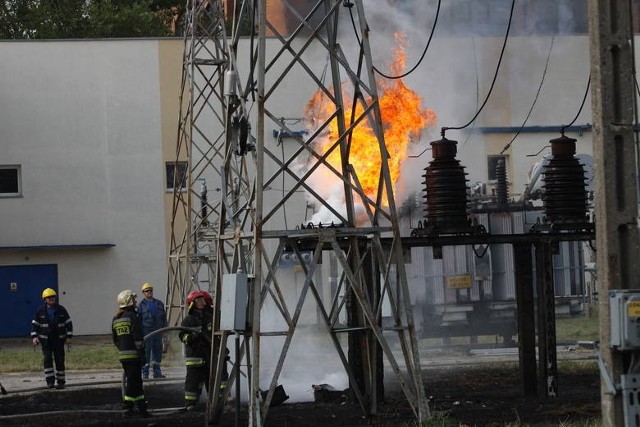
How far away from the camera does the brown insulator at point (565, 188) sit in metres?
17.6

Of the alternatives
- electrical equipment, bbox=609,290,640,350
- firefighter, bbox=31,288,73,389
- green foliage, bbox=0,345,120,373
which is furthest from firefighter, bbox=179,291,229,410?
green foliage, bbox=0,345,120,373

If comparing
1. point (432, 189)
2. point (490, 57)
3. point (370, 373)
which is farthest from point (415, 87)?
point (370, 373)

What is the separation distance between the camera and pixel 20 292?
37.8 m

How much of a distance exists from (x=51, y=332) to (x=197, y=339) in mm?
5377

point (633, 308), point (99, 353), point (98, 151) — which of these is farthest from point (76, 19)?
point (633, 308)

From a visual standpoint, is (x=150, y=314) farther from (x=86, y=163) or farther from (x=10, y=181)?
(x=10, y=181)

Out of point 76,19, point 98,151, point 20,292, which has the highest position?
point 76,19

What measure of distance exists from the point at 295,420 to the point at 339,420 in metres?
0.56

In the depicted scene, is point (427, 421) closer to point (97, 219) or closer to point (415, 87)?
point (415, 87)

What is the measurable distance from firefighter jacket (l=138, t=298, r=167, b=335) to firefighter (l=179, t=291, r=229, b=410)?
5.96 m

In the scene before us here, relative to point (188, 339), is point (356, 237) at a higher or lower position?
higher

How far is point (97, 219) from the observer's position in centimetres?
3778

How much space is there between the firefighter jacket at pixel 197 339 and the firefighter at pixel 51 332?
494cm

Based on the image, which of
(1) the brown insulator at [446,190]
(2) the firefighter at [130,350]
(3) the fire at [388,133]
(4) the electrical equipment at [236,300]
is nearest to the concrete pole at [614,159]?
(4) the electrical equipment at [236,300]
